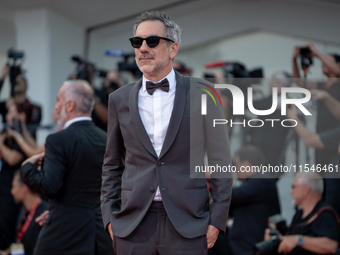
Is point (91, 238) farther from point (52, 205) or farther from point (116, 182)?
point (116, 182)

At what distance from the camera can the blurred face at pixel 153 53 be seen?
2.71 m

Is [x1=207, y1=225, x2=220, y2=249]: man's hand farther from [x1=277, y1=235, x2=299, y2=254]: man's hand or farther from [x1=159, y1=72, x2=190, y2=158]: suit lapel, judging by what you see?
[x1=277, y1=235, x2=299, y2=254]: man's hand

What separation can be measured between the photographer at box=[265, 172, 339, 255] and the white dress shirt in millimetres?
2097

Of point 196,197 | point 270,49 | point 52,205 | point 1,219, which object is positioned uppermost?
point 270,49

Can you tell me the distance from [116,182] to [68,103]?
117 cm

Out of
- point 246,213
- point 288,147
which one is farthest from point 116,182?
point 288,147

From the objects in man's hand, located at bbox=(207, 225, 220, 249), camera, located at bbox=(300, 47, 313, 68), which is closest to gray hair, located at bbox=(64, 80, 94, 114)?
man's hand, located at bbox=(207, 225, 220, 249)

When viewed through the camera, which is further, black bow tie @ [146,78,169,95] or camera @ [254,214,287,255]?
camera @ [254,214,287,255]

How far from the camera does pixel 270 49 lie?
28.0ft

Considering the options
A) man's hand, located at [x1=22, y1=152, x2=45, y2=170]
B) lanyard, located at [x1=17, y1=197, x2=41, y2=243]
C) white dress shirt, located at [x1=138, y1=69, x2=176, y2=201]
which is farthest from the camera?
lanyard, located at [x1=17, y1=197, x2=41, y2=243]

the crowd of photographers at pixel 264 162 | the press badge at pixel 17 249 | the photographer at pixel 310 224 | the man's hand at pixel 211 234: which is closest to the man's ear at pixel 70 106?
the crowd of photographers at pixel 264 162

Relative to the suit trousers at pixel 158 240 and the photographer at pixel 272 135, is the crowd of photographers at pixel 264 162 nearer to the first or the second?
the photographer at pixel 272 135

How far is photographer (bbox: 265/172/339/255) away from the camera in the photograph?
431 cm

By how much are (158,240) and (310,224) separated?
87.9 inches
